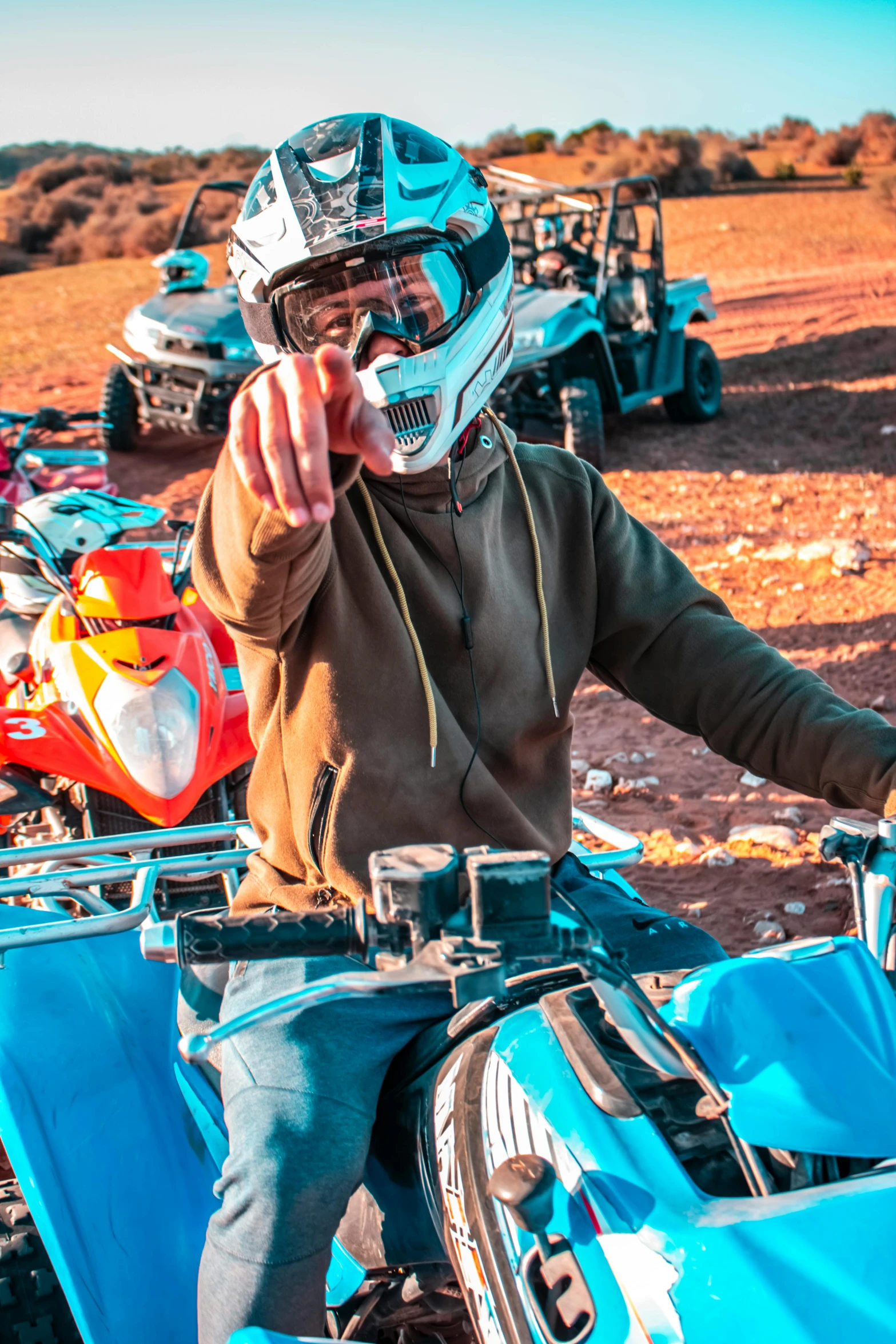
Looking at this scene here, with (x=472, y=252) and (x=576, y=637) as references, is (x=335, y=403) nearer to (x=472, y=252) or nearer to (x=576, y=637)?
(x=472, y=252)

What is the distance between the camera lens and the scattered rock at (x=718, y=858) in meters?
4.36

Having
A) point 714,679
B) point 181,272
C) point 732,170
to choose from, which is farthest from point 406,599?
point 732,170

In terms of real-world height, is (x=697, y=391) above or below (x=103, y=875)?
above

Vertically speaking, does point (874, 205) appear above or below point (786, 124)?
below

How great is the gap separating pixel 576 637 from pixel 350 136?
905 mm

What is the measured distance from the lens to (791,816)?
15.3ft

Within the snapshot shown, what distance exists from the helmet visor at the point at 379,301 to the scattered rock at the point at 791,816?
3157mm

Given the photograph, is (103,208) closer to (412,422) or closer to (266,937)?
(412,422)

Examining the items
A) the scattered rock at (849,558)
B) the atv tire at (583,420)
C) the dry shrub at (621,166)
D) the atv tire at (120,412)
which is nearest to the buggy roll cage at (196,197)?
the atv tire at (120,412)

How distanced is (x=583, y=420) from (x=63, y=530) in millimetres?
5672

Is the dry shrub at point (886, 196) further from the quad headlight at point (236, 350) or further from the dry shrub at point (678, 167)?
the quad headlight at point (236, 350)

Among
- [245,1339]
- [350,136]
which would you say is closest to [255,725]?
[245,1339]

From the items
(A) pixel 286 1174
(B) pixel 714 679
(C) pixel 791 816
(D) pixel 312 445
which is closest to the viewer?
(D) pixel 312 445

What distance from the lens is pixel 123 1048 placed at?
7.01 ft
